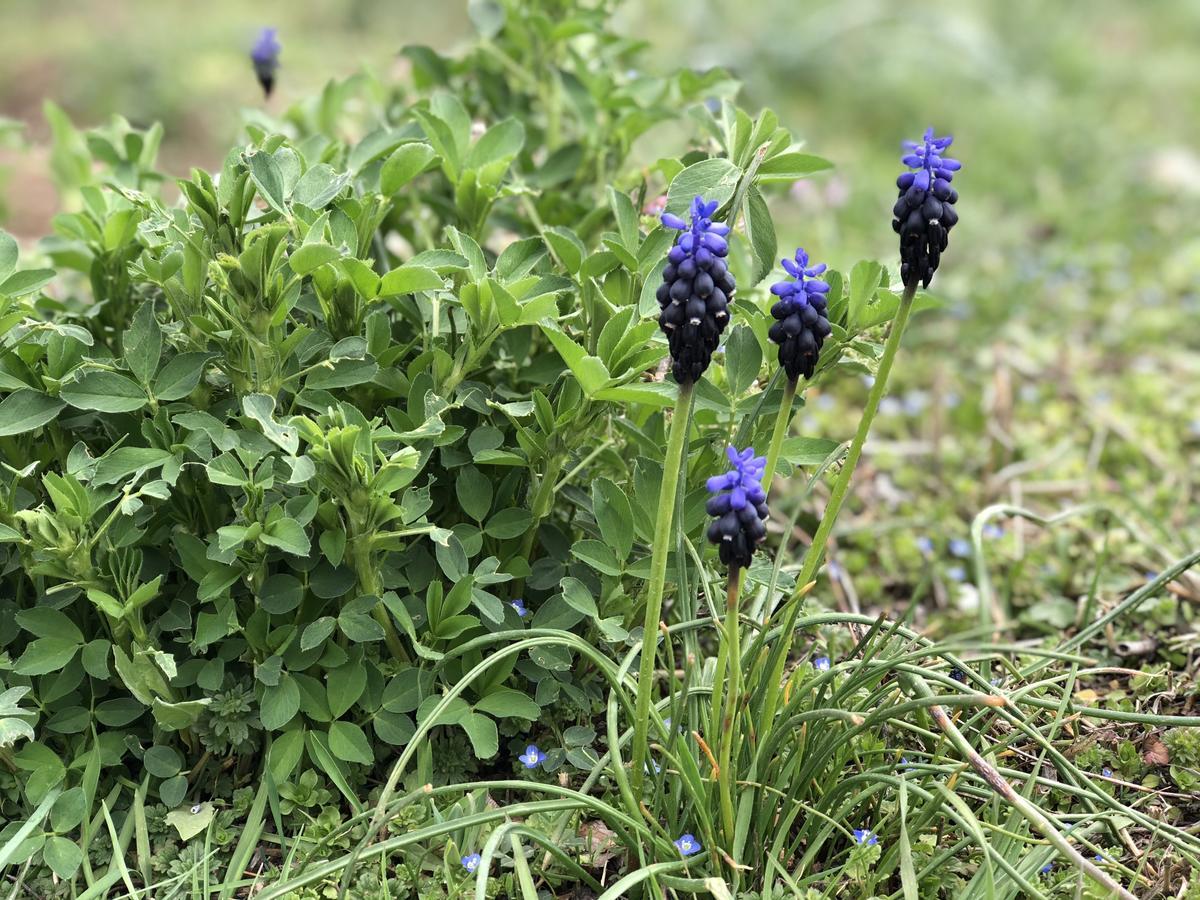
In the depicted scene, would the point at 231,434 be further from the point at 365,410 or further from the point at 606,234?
the point at 606,234

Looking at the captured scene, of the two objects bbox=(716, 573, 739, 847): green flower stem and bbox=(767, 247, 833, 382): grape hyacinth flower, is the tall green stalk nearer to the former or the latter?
bbox=(716, 573, 739, 847): green flower stem

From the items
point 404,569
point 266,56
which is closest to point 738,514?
point 404,569

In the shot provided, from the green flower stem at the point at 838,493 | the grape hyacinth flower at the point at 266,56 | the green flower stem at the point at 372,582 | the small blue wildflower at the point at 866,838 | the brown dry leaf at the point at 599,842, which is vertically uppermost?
the grape hyacinth flower at the point at 266,56

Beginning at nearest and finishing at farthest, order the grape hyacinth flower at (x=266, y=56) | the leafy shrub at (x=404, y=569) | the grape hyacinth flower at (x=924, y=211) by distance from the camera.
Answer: the grape hyacinth flower at (x=924, y=211) < the leafy shrub at (x=404, y=569) < the grape hyacinth flower at (x=266, y=56)

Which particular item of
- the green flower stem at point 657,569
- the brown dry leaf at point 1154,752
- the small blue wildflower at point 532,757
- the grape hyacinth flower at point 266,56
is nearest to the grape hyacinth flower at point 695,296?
the green flower stem at point 657,569

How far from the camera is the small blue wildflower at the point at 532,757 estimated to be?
1.79 metres

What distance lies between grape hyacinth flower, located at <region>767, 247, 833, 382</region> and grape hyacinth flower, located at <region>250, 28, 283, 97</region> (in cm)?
153

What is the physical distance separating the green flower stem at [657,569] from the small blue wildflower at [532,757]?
9.4 inches

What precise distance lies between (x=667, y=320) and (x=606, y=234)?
561 mm

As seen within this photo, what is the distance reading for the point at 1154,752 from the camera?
6.38 feet

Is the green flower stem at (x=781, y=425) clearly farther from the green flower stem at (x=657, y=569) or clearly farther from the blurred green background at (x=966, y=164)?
the blurred green background at (x=966, y=164)

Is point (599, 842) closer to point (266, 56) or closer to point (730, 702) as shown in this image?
point (730, 702)

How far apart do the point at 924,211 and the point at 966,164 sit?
3961mm

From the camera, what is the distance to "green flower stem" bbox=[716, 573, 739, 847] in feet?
4.51
